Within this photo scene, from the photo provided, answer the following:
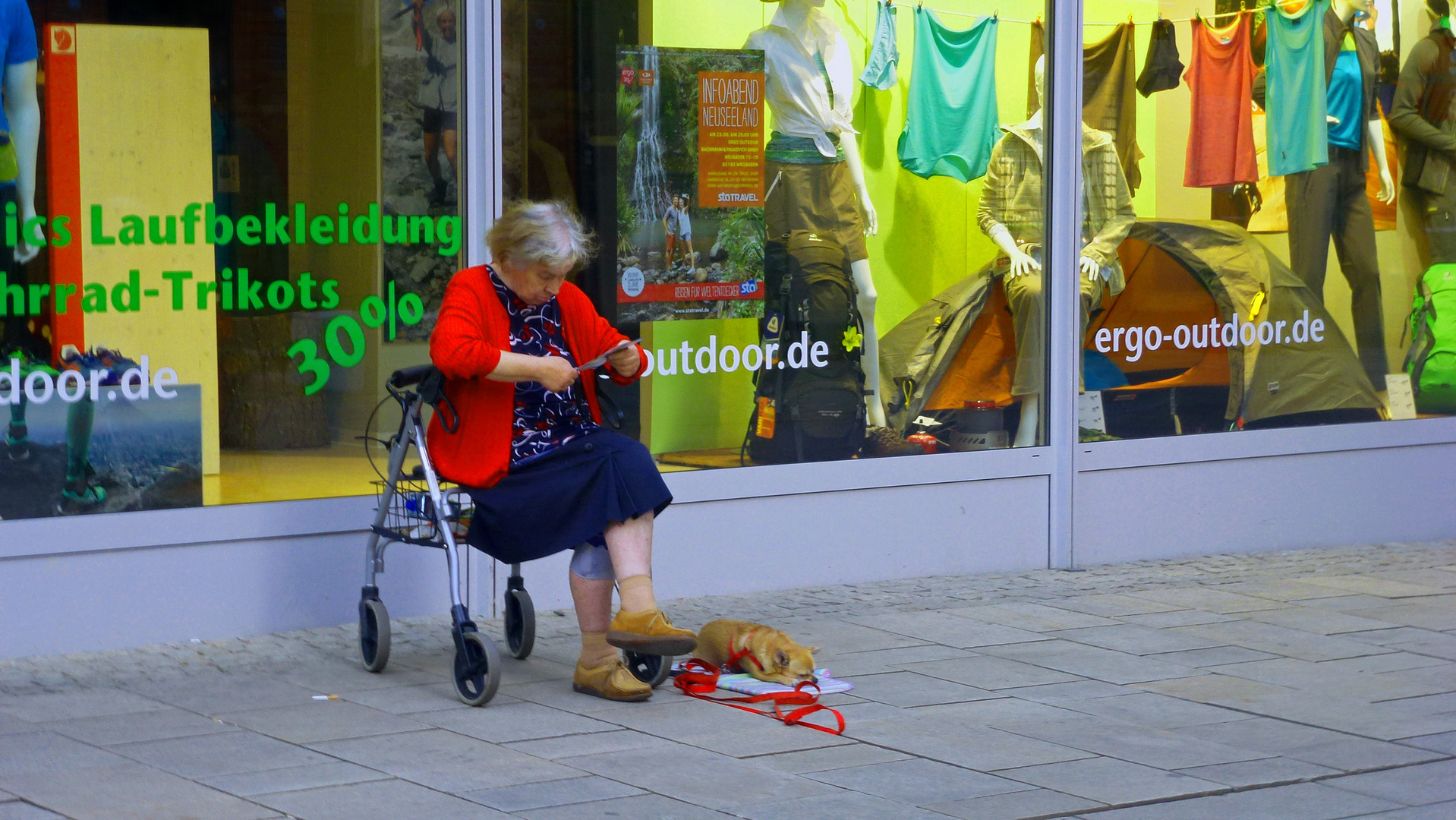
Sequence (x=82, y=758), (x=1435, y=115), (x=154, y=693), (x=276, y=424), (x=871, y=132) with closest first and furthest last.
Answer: (x=82, y=758) < (x=154, y=693) < (x=276, y=424) < (x=871, y=132) < (x=1435, y=115)

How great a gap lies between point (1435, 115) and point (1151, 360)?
2456 mm

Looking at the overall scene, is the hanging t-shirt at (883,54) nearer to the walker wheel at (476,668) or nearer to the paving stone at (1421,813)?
the walker wheel at (476,668)

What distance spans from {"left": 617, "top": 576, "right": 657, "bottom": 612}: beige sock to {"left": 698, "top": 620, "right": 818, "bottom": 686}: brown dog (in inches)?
19.9

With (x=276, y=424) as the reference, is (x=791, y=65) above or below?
above

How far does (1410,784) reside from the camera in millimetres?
4664

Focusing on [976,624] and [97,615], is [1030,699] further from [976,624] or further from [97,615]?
[97,615]

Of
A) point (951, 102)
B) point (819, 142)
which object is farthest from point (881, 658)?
point (951, 102)

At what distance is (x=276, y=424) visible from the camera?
654 centimetres

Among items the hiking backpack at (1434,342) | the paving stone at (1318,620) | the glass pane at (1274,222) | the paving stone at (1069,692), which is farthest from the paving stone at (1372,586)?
the paving stone at (1069,692)

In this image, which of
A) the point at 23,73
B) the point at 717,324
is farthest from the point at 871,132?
the point at 23,73

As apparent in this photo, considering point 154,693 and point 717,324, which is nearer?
point 154,693

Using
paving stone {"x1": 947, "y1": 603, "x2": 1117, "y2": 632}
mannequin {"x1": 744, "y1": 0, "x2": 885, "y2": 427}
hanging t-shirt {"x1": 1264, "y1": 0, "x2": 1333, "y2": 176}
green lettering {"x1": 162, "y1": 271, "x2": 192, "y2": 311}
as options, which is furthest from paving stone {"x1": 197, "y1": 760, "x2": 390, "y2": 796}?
hanging t-shirt {"x1": 1264, "y1": 0, "x2": 1333, "y2": 176}

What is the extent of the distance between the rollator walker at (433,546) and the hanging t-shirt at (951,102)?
3159mm

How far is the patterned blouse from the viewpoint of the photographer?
552 cm
